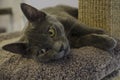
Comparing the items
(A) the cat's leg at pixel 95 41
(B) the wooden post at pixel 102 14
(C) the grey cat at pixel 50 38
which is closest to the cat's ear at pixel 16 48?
(C) the grey cat at pixel 50 38

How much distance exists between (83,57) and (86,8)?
49 cm

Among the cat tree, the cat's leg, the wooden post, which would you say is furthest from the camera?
the wooden post

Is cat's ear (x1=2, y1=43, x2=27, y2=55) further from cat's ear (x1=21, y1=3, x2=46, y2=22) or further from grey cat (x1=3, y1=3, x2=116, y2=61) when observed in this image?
cat's ear (x1=21, y1=3, x2=46, y2=22)

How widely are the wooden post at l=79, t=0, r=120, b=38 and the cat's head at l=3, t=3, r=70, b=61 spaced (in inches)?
14.8

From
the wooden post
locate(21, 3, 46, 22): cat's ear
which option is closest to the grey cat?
locate(21, 3, 46, 22): cat's ear

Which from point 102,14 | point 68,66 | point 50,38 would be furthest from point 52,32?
point 102,14

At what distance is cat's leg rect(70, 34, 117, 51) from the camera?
1053 mm

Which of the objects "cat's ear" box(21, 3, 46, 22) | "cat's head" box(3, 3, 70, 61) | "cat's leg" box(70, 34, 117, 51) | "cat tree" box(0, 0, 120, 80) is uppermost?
"cat's ear" box(21, 3, 46, 22)

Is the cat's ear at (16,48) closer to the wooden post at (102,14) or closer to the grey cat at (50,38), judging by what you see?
the grey cat at (50,38)

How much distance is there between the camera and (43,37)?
0.98 meters

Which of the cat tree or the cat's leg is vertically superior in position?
the cat's leg

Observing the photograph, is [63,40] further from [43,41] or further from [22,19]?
[22,19]

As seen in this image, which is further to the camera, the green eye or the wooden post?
the wooden post

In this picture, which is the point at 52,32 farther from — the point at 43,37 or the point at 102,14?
the point at 102,14
